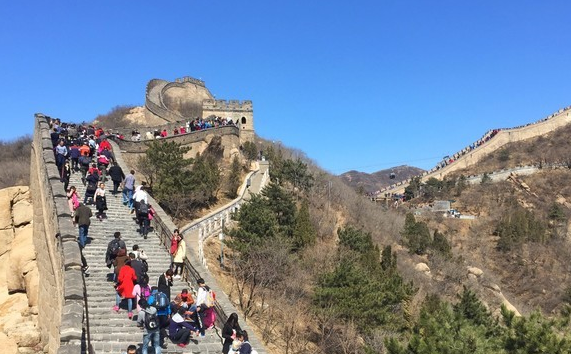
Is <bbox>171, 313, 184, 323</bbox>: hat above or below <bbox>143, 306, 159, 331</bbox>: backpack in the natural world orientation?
below

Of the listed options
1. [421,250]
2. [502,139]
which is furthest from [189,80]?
[502,139]

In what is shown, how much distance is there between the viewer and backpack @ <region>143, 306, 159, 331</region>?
8281 mm

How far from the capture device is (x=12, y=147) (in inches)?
1670

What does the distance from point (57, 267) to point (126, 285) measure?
3151mm

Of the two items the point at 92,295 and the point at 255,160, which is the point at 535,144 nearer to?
the point at 255,160

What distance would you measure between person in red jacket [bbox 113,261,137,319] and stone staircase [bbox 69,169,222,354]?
15 centimetres

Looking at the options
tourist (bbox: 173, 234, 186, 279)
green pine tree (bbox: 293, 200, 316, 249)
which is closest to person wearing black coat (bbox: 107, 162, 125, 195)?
tourist (bbox: 173, 234, 186, 279)

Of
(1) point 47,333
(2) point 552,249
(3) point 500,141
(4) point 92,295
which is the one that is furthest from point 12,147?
(3) point 500,141

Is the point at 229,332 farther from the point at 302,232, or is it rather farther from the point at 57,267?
the point at 302,232

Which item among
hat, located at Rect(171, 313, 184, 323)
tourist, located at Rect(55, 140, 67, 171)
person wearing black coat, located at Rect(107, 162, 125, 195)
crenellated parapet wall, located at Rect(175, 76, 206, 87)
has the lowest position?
hat, located at Rect(171, 313, 184, 323)

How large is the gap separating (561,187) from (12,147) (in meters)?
76.6

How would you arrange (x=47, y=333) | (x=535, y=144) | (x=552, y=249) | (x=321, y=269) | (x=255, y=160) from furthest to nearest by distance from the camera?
(x=535, y=144), (x=552, y=249), (x=255, y=160), (x=321, y=269), (x=47, y=333)

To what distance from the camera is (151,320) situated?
8.29 m

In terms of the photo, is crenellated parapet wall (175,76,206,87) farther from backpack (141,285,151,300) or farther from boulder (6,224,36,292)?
backpack (141,285,151,300)
